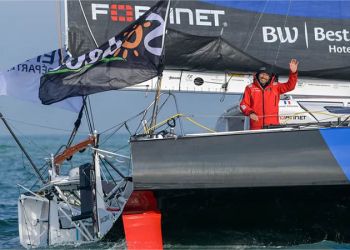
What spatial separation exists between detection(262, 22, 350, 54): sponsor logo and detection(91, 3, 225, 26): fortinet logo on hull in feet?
1.96

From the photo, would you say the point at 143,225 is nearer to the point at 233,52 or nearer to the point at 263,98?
the point at 263,98

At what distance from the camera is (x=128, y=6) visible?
842 cm

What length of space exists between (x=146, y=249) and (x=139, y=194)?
478 mm

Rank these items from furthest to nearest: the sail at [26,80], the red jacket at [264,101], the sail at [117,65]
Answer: the sail at [26,80] < the red jacket at [264,101] < the sail at [117,65]

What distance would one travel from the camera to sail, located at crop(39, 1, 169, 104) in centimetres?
684

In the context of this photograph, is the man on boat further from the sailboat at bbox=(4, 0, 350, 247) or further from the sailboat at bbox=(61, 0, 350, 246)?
the sailboat at bbox=(4, 0, 350, 247)

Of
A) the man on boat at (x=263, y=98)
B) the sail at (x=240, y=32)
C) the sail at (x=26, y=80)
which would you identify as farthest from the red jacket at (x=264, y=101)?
the sail at (x=26, y=80)

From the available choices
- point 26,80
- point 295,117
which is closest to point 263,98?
point 295,117

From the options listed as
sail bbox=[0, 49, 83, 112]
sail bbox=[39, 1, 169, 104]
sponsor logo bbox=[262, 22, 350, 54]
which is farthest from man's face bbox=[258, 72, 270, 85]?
sail bbox=[0, 49, 83, 112]

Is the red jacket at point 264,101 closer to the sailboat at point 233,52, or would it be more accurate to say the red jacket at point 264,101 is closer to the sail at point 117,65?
the sailboat at point 233,52

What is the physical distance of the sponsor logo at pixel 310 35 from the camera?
28.3ft

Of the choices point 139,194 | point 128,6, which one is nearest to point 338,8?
point 128,6

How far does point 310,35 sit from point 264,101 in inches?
73.0

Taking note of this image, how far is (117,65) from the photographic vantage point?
6871 millimetres
